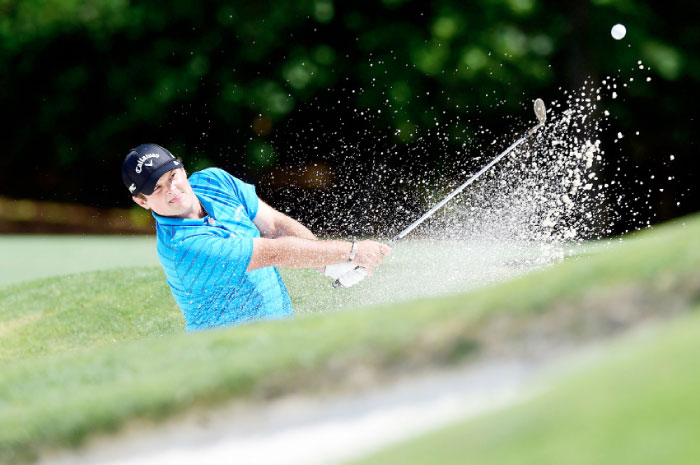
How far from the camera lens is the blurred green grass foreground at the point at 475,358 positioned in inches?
83.3

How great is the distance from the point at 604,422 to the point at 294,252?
2771 mm

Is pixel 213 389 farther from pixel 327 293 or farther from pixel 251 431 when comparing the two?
pixel 327 293

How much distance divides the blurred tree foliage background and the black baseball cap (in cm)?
818

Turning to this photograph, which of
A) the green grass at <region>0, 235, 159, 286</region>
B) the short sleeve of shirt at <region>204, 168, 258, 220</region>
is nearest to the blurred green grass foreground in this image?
the short sleeve of shirt at <region>204, 168, 258, 220</region>

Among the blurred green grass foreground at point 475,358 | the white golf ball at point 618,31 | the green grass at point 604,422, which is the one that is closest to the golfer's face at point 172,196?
the blurred green grass foreground at point 475,358

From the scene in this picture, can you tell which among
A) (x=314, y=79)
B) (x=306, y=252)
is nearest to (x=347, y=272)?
(x=306, y=252)

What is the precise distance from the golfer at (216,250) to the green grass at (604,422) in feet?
8.14

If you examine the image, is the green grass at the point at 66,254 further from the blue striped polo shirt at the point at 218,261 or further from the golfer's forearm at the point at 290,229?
the blue striped polo shirt at the point at 218,261

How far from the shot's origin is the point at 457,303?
2889 millimetres

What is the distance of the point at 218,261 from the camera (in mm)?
4738

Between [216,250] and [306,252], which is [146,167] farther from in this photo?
[306,252]

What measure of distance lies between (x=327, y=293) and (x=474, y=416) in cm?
443

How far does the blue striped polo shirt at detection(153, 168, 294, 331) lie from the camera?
4.73 meters

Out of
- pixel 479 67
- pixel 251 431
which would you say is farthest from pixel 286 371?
pixel 479 67
